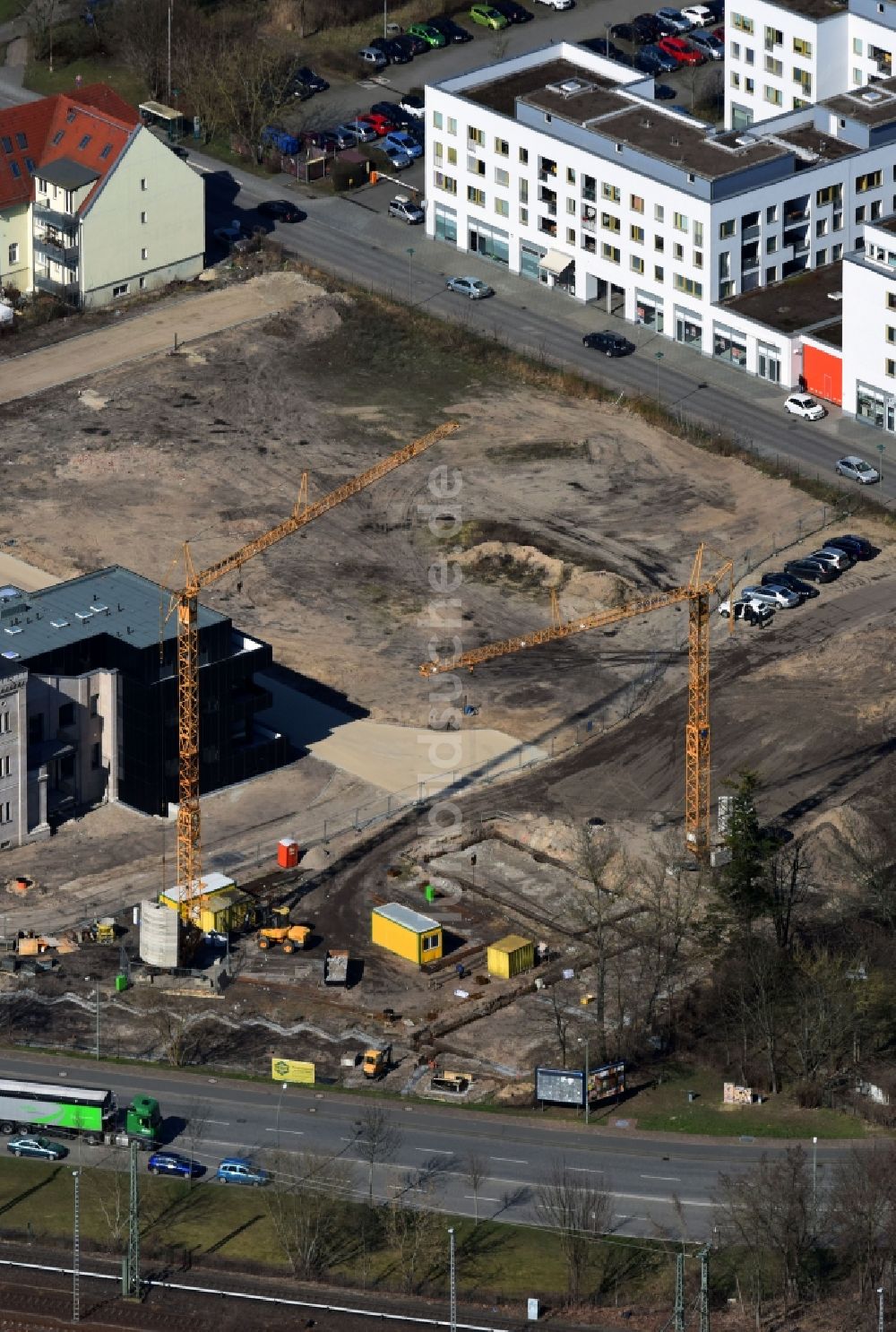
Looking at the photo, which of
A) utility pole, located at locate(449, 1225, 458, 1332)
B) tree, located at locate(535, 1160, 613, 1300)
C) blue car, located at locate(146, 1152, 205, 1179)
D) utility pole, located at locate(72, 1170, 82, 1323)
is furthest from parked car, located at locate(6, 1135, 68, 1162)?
tree, located at locate(535, 1160, 613, 1300)

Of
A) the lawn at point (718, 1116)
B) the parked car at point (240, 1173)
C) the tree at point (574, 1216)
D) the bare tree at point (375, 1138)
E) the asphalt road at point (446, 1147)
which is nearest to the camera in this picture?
the tree at point (574, 1216)

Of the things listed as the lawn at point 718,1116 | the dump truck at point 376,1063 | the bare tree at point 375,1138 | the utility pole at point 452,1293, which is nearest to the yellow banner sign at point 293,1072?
the dump truck at point 376,1063

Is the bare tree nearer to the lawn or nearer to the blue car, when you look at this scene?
the blue car

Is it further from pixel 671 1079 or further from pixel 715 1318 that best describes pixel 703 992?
pixel 715 1318

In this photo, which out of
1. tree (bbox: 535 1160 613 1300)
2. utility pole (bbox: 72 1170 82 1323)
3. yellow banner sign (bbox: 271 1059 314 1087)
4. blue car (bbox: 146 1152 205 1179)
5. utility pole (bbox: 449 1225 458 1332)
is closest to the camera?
utility pole (bbox: 449 1225 458 1332)

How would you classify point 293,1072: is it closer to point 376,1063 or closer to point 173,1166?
point 376,1063

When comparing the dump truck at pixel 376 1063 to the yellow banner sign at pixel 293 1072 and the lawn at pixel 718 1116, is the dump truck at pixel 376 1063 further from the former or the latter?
the lawn at pixel 718 1116

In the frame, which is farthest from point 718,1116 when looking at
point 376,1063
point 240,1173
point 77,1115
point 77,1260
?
point 77,1260

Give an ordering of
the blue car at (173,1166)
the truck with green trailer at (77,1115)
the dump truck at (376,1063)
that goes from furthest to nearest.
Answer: the dump truck at (376,1063), the truck with green trailer at (77,1115), the blue car at (173,1166)
